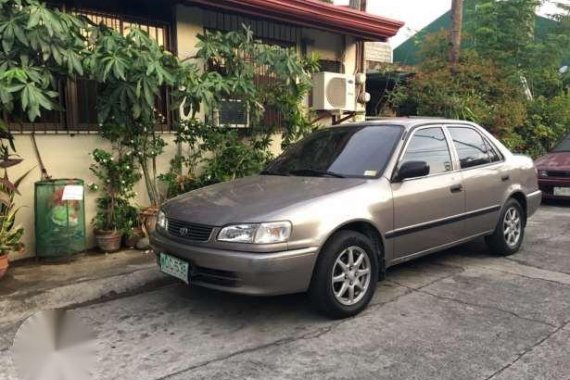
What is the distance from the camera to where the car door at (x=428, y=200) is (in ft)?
15.0

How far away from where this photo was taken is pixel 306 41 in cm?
852

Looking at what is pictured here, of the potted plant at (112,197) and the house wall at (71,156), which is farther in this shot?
the potted plant at (112,197)

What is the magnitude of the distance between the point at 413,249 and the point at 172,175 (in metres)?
3.23

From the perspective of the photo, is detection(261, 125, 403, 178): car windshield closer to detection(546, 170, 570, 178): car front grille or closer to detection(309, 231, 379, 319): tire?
detection(309, 231, 379, 319): tire

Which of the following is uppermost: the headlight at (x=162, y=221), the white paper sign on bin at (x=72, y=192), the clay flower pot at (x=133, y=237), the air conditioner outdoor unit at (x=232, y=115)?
the air conditioner outdoor unit at (x=232, y=115)

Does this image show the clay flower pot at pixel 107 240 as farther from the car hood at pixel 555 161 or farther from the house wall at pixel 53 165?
the car hood at pixel 555 161

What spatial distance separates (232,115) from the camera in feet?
24.2

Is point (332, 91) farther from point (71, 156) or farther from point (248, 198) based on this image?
point (248, 198)

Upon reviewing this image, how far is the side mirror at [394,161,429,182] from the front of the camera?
457cm

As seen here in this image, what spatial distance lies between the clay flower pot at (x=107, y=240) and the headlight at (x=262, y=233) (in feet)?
8.71

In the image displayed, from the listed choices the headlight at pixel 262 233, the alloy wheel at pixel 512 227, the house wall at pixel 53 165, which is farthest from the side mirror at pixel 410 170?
the house wall at pixel 53 165

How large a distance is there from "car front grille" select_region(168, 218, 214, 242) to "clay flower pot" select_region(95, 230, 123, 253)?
6.31 feet

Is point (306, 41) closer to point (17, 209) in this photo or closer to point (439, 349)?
point (17, 209)

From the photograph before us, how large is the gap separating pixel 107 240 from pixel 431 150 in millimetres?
Answer: 3626
